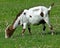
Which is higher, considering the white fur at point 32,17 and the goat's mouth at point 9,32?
the white fur at point 32,17

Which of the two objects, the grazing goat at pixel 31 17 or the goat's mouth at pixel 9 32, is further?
the grazing goat at pixel 31 17

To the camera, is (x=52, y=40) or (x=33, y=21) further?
(x=33, y=21)

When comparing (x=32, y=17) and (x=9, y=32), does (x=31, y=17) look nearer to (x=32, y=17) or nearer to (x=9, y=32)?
(x=32, y=17)

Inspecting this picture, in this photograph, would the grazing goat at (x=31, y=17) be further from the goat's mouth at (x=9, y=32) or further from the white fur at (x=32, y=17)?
the goat's mouth at (x=9, y=32)

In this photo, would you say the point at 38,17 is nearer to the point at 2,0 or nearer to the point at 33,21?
the point at 33,21

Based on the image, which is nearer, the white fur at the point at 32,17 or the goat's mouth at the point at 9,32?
the goat's mouth at the point at 9,32

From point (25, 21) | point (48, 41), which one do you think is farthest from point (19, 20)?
point (48, 41)

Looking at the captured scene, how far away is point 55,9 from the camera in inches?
1246

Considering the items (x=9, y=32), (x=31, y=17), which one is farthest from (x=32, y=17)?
(x=9, y=32)

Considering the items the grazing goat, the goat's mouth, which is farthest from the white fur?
the goat's mouth

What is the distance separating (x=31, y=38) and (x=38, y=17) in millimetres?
1535

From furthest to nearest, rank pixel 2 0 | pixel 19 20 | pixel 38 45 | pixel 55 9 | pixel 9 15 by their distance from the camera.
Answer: pixel 2 0
pixel 55 9
pixel 9 15
pixel 19 20
pixel 38 45

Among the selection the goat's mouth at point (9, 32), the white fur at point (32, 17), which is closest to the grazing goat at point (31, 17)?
the white fur at point (32, 17)

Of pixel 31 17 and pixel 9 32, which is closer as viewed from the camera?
pixel 9 32
